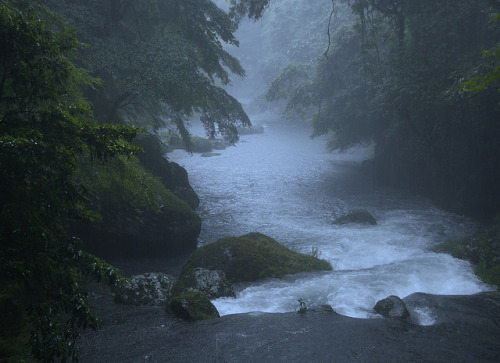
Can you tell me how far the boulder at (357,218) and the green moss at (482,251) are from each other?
3.37 meters

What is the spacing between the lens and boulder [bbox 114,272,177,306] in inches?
302

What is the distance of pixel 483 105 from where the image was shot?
46.2 feet

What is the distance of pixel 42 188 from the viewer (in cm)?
377

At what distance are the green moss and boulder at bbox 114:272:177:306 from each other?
801 centimetres

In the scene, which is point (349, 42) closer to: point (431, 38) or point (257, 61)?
point (431, 38)

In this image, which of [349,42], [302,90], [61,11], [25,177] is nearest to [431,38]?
[349,42]

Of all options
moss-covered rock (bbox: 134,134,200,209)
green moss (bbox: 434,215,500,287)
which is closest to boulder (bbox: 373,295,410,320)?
green moss (bbox: 434,215,500,287)

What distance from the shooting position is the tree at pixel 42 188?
3.49 m

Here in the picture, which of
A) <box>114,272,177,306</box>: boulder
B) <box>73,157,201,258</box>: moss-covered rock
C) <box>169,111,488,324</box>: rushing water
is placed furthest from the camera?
<box>73,157,201,258</box>: moss-covered rock

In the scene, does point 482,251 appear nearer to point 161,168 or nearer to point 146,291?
point 146,291

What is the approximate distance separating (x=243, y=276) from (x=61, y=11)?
11989mm

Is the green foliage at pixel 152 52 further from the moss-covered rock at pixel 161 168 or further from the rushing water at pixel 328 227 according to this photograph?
the rushing water at pixel 328 227

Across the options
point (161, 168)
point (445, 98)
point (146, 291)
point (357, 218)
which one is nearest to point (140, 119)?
point (161, 168)

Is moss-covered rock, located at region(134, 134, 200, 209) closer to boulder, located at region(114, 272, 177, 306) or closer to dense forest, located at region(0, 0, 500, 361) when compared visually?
dense forest, located at region(0, 0, 500, 361)
